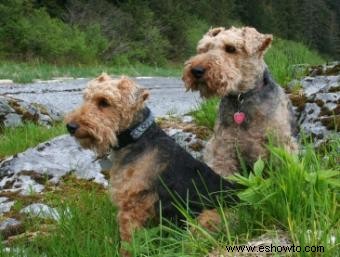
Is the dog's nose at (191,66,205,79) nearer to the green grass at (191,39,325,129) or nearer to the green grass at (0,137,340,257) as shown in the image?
the green grass at (191,39,325,129)

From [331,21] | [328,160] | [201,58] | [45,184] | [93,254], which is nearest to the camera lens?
[93,254]

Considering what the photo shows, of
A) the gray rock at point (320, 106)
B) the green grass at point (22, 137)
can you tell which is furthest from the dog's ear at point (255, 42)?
the green grass at point (22, 137)

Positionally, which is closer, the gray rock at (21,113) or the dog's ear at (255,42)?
the dog's ear at (255,42)

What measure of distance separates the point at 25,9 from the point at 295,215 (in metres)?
37.0

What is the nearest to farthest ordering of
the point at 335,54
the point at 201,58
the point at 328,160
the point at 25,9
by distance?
A: the point at 328,160 → the point at 201,58 → the point at 25,9 → the point at 335,54

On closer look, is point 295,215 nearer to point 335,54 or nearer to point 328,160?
point 328,160

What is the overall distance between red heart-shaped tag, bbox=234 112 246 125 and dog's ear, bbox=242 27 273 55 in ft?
1.89

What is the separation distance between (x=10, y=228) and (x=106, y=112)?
1.39 m

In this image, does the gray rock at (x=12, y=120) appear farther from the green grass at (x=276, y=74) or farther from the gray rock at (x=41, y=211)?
the gray rock at (x=41, y=211)

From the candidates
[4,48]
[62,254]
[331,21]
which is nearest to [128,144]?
[62,254]

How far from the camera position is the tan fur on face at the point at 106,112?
14.6 ft

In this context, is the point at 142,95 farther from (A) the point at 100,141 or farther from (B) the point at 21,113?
(B) the point at 21,113

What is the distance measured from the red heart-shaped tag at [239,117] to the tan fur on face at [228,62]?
0.69ft

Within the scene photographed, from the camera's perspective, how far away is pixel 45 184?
611 cm
